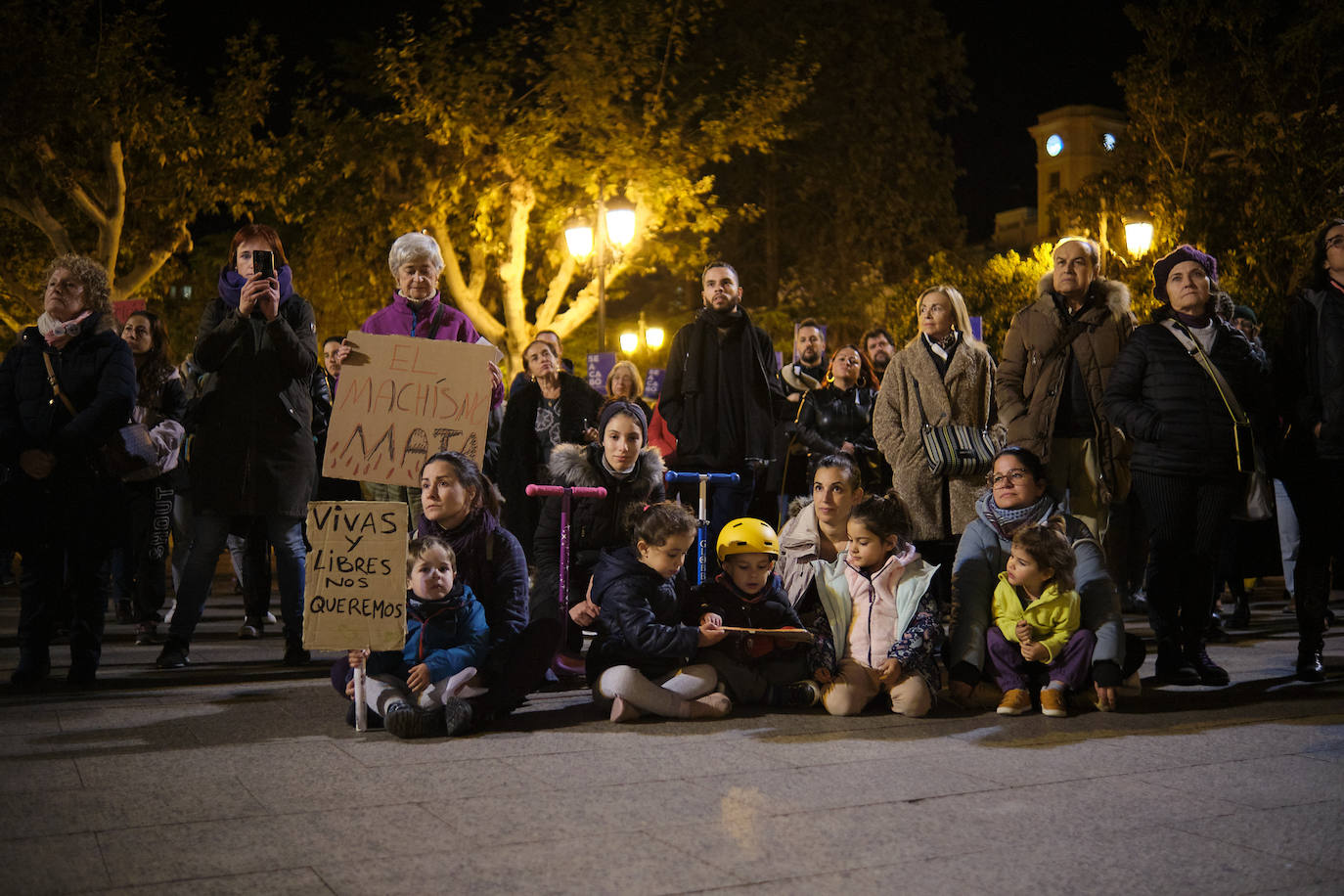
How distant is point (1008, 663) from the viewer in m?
6.23

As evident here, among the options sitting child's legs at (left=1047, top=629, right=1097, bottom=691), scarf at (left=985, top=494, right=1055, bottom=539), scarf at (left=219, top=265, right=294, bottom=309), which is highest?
scarf at (left=219, top=265, right=294, bottom=309)

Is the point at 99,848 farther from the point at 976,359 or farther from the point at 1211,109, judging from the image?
the point at 1211,109

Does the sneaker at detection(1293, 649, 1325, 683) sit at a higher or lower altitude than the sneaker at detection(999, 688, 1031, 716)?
higher

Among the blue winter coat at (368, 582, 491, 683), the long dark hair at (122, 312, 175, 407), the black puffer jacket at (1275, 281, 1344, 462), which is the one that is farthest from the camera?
the long dark hair at (122, 312, 175, 407)

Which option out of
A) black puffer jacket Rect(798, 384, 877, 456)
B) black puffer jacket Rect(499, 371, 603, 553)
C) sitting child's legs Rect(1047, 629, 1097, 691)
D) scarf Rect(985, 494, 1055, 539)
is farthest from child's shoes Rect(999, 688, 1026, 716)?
black puffer jacket Rect(798, 384, 877, 456)

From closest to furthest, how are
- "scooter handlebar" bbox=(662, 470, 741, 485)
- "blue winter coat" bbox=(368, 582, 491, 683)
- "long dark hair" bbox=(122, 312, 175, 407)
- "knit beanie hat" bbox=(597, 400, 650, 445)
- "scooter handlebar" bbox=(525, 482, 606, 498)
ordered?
"blue winter coat" bbox=(368, 582, 491, 683)
"scooter handlebar" bbox=(525, 482, 606, 498)
"knit beanie hat" bbox=(597, 400, 650, 445)
"scooter handlebar" bbox=(662, 470, 741, 485)
"long dark hair" bbox=(122, 312, 175, 407)

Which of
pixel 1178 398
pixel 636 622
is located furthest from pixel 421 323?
pixel 1178 398

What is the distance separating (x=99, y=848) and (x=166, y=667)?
3806 millimetres

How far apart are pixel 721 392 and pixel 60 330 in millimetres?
3718

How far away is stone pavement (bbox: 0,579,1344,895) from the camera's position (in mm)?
3629

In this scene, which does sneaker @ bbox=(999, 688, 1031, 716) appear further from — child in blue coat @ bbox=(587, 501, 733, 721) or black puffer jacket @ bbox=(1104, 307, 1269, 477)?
black puffer jacket @ bbox=(1104, 307, 1269, 477)

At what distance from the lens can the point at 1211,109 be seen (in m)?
21.6

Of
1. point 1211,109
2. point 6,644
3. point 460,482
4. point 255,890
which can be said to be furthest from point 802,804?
point 1211,109

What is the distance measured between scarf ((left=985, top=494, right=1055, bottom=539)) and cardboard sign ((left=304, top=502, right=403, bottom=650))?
9.33 ft
